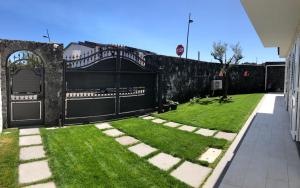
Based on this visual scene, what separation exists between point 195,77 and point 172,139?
9.36 meters

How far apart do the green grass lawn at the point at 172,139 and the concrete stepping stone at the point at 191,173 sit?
0.33m

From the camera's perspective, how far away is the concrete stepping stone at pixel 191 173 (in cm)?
357

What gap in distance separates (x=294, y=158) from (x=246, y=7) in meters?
3.15

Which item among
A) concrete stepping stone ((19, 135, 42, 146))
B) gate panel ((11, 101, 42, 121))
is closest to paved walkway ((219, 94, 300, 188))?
concrete stepping stone ((19, 135, 42, 146))

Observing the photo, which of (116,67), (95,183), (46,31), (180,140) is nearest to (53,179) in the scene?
(95,183)

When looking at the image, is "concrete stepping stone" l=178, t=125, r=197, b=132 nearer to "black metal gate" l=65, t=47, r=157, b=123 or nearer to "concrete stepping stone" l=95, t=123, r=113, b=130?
"concrete stepping stone" l=95, t=123, r=113, b=130

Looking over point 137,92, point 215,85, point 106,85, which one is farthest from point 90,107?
point 215,85

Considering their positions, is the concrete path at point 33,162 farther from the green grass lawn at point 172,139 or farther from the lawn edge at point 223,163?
the lawn edge at point 223,163

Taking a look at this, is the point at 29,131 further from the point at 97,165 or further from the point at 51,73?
the point at 97,165

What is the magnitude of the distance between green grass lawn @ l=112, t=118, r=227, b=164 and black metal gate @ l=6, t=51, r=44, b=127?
2264 millimetres

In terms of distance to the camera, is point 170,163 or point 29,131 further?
point 29,131

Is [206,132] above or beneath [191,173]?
above

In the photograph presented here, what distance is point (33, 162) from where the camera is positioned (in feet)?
13.4

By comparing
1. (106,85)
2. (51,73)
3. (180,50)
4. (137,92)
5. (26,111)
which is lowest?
(26,111)
